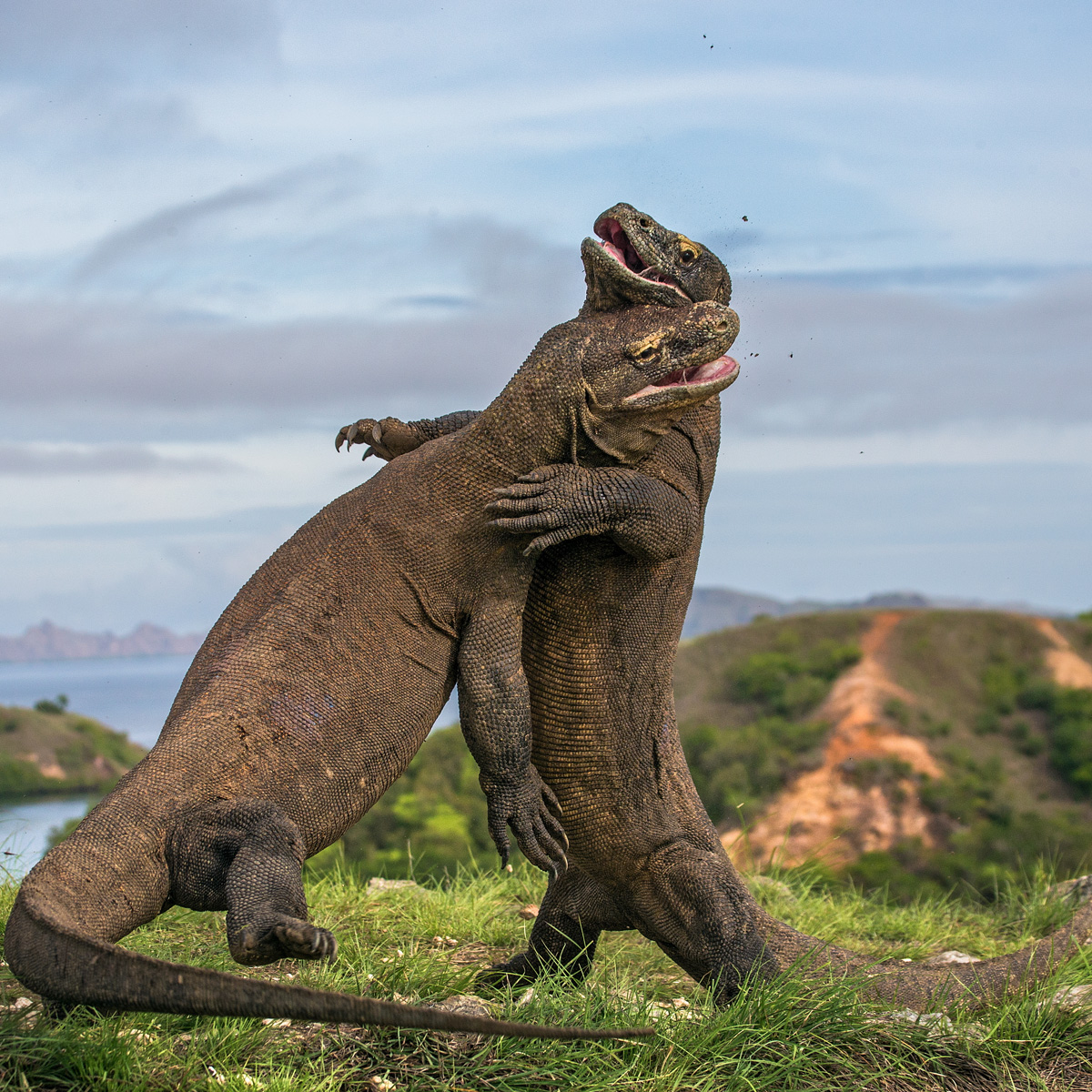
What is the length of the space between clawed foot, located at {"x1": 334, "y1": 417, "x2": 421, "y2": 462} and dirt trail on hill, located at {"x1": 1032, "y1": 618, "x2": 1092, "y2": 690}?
2439cm

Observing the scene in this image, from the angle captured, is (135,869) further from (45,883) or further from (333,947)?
(333,947)

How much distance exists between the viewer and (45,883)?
382 cm

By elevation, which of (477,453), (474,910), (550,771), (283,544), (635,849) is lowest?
(474,910)

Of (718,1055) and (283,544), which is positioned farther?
(283,544)

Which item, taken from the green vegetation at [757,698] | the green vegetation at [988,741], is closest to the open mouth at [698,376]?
the green vegetation at [988,741]

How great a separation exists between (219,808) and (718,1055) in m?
2.01

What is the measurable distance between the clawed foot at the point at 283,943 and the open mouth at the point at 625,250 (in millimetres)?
2882

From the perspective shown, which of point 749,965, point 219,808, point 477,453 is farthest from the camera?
point 749,965

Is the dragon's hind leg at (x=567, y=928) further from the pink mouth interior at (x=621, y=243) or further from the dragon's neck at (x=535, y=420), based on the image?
the pink mouth interior at (x=621, y=243)

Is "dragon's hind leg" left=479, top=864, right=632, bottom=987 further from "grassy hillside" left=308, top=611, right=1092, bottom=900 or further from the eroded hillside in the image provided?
the eroded hillside

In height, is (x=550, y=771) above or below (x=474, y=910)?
above

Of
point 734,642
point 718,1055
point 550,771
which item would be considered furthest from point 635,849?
point 734,642

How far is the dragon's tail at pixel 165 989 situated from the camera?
3.20 m

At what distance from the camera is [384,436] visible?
5.41 metres
